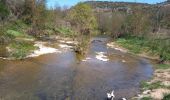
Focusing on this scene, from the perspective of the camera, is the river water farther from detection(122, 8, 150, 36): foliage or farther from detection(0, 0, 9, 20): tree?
detection(122, 8, 150, 36): foliage

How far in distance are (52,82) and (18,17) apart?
52208 millimetres

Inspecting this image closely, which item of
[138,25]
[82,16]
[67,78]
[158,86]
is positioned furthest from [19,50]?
[138,25]

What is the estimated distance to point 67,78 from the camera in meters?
29.7

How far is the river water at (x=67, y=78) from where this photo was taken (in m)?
23.8

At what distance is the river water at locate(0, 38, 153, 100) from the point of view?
2380cm

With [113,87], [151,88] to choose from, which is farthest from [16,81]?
[151,88]

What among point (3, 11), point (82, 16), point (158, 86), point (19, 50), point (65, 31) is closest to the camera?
point (158, 86)

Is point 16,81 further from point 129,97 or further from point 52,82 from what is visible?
point 129,97

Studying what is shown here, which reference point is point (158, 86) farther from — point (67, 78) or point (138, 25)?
point (138, 25)

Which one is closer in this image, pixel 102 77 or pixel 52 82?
pixel 52 82

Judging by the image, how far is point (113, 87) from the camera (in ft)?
92.3

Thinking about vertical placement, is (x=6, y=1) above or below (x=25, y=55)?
above

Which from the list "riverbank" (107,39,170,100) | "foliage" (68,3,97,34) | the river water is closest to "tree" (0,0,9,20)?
"foliage" (68,3,97,34)

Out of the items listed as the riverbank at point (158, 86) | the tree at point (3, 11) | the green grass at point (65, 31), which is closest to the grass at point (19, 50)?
the riverbank at point (158, 86)
